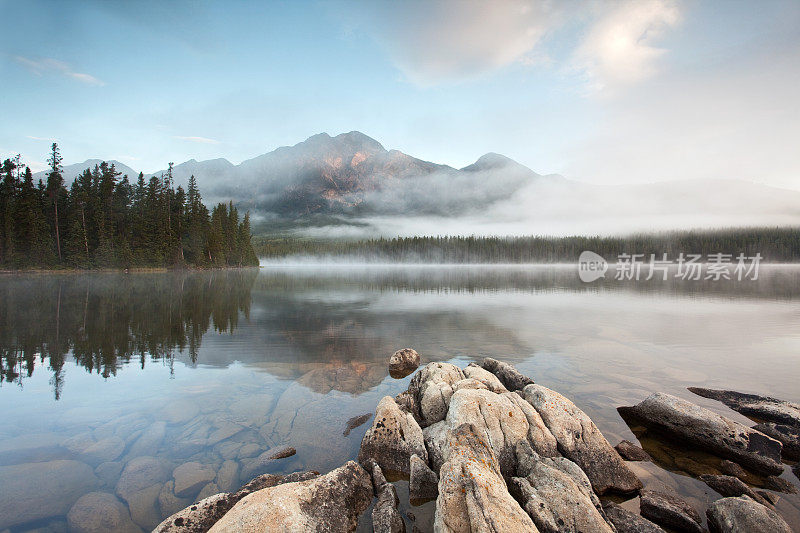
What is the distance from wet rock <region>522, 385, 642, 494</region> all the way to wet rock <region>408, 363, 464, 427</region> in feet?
8.52

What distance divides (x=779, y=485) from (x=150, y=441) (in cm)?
1554

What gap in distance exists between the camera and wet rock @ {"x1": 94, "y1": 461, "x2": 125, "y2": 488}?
744 centimetres

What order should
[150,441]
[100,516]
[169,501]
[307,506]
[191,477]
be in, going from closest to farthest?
[307,506]
[100,516]
[169,501]
[191,477]
[150,441]

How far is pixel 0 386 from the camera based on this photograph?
1212 cm

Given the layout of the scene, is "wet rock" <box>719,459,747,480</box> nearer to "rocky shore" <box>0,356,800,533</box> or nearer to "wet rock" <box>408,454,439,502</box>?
"rocky shore" <box>0,356,800,533</box>

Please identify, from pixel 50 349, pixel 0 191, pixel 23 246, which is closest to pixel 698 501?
pixel 50 349

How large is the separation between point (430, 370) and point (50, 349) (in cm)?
1846

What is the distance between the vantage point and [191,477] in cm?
772

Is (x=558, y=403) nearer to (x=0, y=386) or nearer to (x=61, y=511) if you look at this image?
(x=61, y=511)

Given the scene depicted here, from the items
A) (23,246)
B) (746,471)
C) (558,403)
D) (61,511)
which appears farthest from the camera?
(23,246)

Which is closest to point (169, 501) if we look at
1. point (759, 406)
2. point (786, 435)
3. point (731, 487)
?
point (731, 487)

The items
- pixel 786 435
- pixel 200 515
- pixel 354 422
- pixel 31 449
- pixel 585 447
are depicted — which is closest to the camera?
pixel 200 515

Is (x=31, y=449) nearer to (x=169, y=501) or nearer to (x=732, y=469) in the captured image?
(x=169, y=501)

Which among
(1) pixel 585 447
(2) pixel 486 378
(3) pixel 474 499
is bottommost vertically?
(1) pixel 585 447
